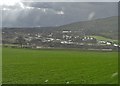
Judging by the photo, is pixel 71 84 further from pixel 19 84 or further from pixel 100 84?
pixel 19 84

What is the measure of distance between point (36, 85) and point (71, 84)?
10.2 feet

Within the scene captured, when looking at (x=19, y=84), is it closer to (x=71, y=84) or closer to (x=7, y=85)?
(x=7, y=85)

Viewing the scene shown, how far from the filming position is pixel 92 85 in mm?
31078

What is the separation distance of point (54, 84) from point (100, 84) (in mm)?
4035

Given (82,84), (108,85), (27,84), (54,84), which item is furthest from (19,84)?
(108,85)

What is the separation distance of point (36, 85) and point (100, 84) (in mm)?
5634

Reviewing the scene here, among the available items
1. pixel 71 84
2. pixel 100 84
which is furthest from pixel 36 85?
pixel 100 84

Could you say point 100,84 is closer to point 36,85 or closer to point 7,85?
point 36,85

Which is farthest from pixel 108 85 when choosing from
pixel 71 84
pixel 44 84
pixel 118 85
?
pixel 44 84

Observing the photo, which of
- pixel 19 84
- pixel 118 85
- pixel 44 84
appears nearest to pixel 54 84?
pixel 44 84

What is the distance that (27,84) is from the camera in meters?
31.7

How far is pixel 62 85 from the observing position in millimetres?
30609

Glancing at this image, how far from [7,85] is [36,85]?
2483 mm

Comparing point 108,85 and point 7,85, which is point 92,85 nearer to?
point 108,85
